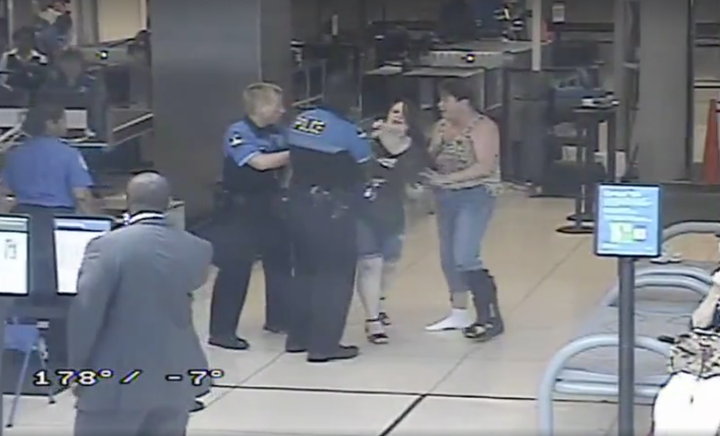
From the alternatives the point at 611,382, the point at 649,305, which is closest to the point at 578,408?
the point at 649,305

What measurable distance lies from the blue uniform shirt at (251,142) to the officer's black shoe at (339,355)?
4.06 ft

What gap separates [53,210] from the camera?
949 centimetres

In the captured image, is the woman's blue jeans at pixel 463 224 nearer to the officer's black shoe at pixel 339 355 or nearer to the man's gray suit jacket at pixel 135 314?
the officer's black shoe at pixel 339 355

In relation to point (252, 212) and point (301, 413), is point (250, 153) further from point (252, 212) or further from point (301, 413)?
point (301, 413)

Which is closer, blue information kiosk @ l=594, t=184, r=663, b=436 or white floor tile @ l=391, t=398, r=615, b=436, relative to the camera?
blue information kiosk @ l=594, t=184, r=663, b=436

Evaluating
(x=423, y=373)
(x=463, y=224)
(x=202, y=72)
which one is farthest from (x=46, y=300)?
(x=202, y=72)

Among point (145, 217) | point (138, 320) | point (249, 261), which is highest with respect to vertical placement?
point (145, 217)

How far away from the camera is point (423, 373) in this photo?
956 cm

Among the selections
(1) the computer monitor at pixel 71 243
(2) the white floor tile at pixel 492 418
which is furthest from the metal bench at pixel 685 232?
(1) the computer monitor at pixel 71 243

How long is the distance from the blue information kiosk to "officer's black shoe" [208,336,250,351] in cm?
384

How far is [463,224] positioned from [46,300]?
2.66 metres

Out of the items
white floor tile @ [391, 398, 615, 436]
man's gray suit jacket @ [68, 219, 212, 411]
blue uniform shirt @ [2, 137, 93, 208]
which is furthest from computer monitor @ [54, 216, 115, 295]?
white floor tile @ [391, 398, 615, 436]

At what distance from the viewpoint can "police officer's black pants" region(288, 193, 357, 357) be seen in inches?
389

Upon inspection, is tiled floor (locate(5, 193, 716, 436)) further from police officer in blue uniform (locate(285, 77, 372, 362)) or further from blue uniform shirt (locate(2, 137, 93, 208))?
blue uniform shirt (locate(2, 137, 93, 208))
